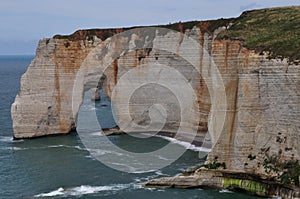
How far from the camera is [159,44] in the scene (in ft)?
172

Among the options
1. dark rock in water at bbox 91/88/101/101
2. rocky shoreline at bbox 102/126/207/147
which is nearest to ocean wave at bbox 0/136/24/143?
rocky shoreline at bbox 102/126/207/147

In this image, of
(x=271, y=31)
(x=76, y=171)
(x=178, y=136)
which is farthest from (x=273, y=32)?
(x=76, y=171)

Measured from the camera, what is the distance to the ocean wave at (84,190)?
3341 centimetres

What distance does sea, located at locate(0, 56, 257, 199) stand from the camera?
33.5 m

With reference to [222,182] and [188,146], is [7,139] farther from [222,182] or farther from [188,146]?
[222,182]

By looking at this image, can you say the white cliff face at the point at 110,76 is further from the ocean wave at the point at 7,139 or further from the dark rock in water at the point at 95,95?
the dark rock in water at the point at 95,95

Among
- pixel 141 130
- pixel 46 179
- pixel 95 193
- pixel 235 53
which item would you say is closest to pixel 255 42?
pixel 235 53

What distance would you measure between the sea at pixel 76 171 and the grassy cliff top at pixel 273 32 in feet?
35.6

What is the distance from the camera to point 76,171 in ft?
128

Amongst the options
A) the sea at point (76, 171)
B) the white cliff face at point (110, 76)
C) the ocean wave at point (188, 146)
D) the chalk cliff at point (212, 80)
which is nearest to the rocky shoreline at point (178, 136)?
the ocean wave at point (188, 146)

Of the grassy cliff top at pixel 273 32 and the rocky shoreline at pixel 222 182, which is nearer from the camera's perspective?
the rocky shoreline at pixel 222 182

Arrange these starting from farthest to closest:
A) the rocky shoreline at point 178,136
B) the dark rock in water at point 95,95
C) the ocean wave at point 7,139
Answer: the dark rock in water at point 95,95 < the ocean wave at point 7,139 < the rocky shoreline at point 178,136

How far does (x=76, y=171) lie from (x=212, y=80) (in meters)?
14.1

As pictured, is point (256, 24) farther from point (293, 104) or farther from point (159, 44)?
point (159, 44)
